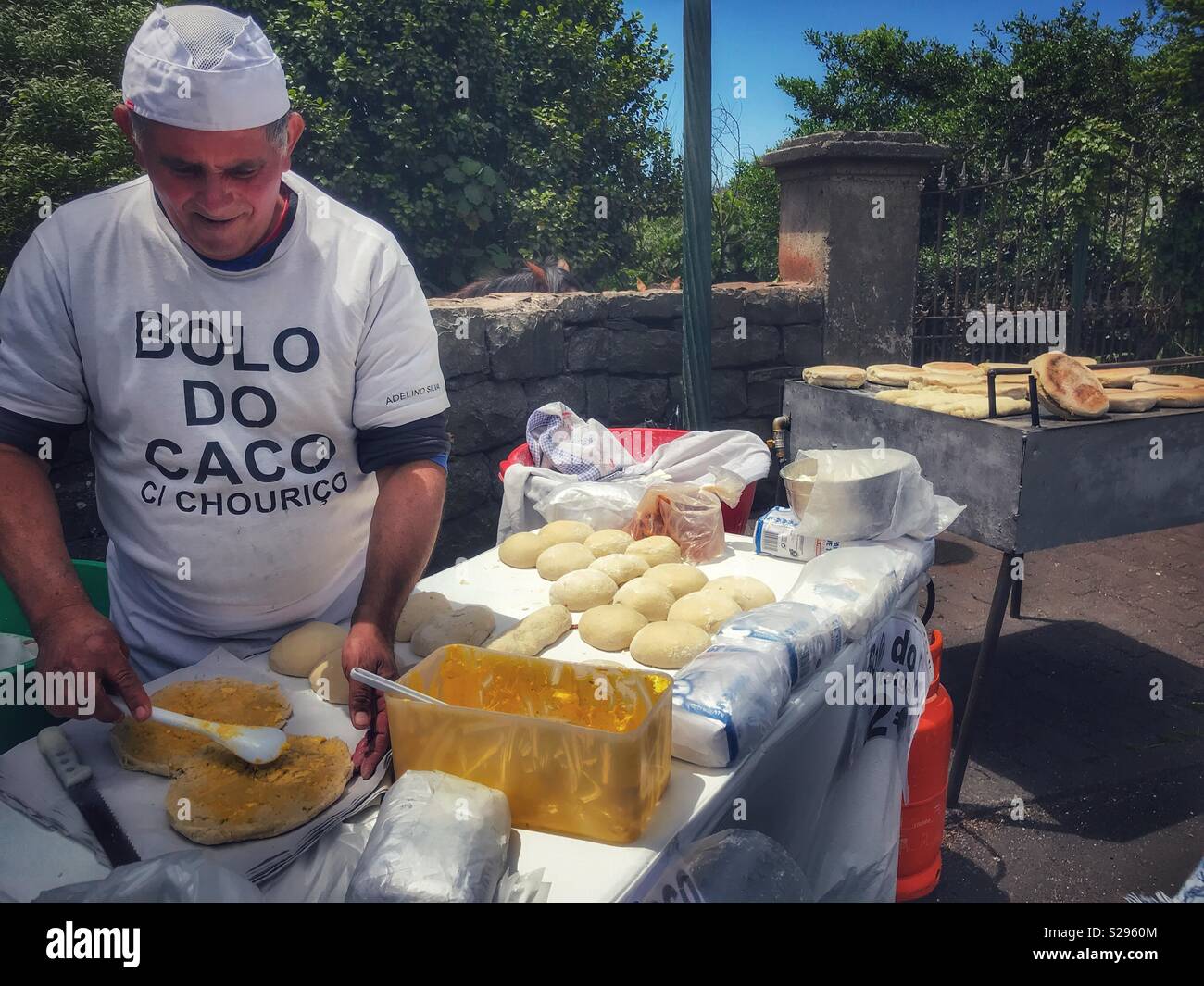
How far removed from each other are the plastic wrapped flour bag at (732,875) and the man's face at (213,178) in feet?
4.62

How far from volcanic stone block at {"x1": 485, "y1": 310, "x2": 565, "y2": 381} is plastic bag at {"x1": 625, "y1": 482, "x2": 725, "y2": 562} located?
1.81m

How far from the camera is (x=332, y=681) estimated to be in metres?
1.63

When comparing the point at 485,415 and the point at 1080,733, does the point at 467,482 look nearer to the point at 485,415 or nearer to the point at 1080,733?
the point at 485,415

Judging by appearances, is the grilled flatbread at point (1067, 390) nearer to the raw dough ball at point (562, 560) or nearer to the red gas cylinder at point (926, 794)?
the red gas cylinder at point (926, 794)

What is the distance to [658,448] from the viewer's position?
10.8 ft

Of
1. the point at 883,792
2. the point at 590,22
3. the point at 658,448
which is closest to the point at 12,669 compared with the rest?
the point at 883,792

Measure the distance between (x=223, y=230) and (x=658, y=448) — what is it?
191cm

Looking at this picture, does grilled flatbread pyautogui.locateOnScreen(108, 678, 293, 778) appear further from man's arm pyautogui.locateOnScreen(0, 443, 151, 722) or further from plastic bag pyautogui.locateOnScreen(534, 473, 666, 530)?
plastic bag pyautogui.locateOnScreen(534, 473, 666, 530)

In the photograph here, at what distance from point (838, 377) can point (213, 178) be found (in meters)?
2.84

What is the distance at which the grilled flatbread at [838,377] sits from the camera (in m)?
3.78

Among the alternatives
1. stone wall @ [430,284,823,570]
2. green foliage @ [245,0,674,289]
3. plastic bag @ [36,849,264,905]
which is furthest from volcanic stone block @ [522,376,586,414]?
green foliage @ [245,0,674,289]

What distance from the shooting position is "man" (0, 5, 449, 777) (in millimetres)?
1566
